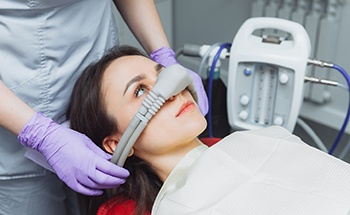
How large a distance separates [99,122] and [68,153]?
18cm

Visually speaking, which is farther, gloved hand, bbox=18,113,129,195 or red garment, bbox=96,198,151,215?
red garment, bbox=96,198,151,215

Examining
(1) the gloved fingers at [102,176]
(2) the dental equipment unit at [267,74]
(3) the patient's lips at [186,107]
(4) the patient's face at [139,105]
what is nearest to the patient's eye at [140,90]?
(4) the patient's face at [139,105]

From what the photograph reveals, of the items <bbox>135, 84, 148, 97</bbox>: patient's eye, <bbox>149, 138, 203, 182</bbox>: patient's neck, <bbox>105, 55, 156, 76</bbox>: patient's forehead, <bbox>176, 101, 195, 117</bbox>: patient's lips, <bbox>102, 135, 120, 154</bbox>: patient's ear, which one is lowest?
<bbox>149, 138, 203, 182</bbox>: patient's neck

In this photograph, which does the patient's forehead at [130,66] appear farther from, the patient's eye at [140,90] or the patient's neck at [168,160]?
the patient's neck at [168,160]

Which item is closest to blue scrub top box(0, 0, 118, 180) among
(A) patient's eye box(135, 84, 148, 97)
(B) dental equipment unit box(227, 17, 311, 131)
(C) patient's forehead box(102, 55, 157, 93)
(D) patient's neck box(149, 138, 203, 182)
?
(C) patient's forehead box(102, 55, 157, 93)

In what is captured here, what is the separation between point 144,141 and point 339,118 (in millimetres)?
1226

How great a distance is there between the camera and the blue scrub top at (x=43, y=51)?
1278 millimetres

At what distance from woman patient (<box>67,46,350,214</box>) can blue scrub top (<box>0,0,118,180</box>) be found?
0.18ft

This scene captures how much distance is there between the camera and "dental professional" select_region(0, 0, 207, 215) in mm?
1243

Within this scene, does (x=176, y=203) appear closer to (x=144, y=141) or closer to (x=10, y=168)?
(x=144, y=141)

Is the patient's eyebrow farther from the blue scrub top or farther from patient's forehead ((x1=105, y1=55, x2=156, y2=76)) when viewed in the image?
the blue scrub top

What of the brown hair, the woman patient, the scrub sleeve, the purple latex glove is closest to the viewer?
the woman patient

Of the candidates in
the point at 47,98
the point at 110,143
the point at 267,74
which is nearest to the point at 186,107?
the point at 110,143

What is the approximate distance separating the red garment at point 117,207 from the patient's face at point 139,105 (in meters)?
0.14
